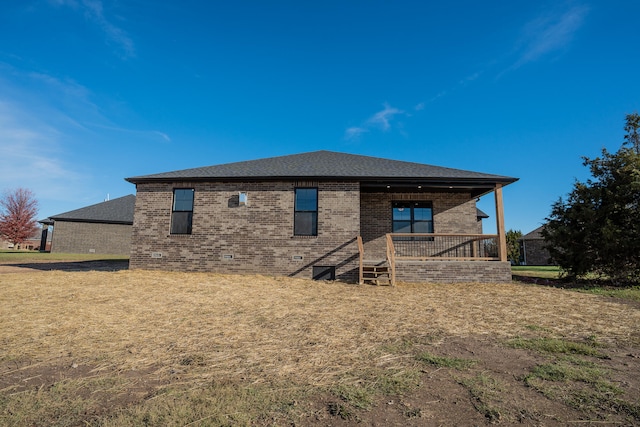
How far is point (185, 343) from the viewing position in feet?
13.2

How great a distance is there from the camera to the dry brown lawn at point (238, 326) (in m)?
→ 3.11

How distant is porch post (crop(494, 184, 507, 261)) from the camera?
1023 centimetres

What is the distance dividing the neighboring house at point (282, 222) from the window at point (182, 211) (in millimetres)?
36

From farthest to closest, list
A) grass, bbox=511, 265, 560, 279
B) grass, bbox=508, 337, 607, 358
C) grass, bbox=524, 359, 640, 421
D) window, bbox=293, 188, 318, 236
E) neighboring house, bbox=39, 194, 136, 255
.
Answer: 1. neighboring house, bbox=39, 194, 136, 255
2. grass, bbox=511, 265, 560, 279
3. window, bbox=293, 188, 318, 236
4. grass, bbox=508, 337, 607, 358
5. grass, bbox=524, 359, 640, 421

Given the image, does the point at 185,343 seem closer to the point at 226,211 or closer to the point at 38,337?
the point at 38,337

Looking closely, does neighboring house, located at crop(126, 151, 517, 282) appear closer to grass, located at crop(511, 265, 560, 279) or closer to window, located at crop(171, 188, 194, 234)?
window, located at crop(171, 188, 194, 234)

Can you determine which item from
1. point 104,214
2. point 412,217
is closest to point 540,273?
point 412,217

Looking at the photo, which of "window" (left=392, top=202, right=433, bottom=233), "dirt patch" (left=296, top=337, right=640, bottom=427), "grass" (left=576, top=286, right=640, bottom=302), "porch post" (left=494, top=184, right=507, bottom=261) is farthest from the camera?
"window" (left=392, top=202, right=433, bottom=233)

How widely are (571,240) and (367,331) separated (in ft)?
33.1

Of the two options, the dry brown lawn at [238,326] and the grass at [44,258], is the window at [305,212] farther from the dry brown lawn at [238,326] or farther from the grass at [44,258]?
the grass at [44,258]

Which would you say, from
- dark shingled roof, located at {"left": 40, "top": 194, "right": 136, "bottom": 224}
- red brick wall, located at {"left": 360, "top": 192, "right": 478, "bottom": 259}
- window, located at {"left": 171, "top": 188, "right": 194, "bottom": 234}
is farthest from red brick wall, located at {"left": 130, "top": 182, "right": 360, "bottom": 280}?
dark shingled roof, located at {"left": 40, "top": 194, "right": 136, "bottom": 224}

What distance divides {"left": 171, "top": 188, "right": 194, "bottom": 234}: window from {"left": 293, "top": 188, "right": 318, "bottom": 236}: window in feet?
12.6

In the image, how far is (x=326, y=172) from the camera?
11.1 m

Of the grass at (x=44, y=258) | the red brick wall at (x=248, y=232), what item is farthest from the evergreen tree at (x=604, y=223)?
the grass at (x=44, y=258)
